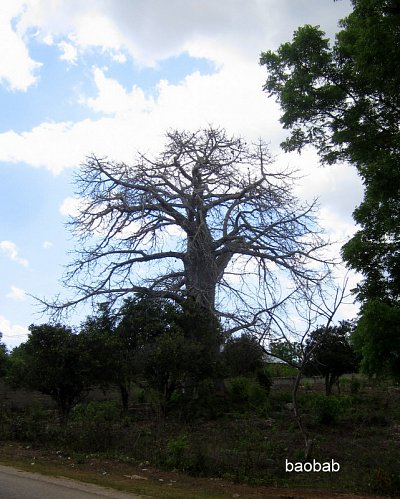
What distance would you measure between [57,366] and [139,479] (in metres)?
5.51

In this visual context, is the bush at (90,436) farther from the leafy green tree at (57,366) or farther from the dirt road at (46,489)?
the dirt road at (46,489)

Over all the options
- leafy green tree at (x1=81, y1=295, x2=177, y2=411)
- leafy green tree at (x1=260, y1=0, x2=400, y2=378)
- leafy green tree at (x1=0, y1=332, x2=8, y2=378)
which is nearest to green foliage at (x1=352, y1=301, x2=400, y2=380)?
leafy green tree at (x1=260, y1=0, x2=400, y2=378)

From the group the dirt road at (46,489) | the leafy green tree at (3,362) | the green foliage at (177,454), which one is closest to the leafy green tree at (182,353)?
the green foliage at (177,454)

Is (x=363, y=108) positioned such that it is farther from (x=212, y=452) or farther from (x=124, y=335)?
(x=124, y=335)

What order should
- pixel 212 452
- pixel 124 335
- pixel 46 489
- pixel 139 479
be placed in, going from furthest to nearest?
pixel 124 335 → pixel 212 452 → pixel 139 479 → pixel 46 489

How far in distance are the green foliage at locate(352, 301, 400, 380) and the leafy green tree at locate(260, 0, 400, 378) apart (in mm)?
40

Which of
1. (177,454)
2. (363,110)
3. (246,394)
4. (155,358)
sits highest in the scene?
(363,110)

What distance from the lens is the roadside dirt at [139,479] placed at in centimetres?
805

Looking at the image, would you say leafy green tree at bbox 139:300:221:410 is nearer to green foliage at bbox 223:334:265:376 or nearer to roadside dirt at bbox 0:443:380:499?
green foliage at bbox 223:334:265:376

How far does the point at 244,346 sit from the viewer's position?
20.3 m

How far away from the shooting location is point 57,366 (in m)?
14.0

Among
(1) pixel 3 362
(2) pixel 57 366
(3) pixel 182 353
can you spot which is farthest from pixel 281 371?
(2) pixel 57 366

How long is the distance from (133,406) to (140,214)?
8.10 m

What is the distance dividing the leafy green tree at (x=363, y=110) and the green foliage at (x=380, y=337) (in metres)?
0.04
